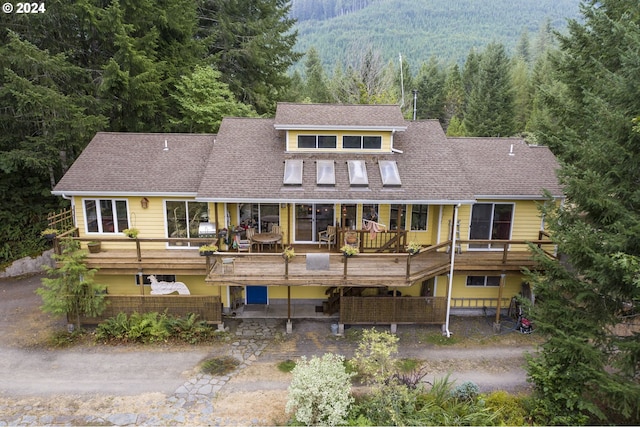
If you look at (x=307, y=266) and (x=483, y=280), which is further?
(x=483, y=280)

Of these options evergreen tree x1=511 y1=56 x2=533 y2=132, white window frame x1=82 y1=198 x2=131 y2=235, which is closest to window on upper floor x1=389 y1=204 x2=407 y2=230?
white window frame x1=82 y1=198 x2=131 y2=235

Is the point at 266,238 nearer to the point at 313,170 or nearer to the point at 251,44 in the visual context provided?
the point at 313,170

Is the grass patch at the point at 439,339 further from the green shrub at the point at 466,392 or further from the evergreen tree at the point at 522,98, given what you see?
the evergreen tree at the point at 522,98

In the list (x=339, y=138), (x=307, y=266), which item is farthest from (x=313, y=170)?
(x=307, y=266)

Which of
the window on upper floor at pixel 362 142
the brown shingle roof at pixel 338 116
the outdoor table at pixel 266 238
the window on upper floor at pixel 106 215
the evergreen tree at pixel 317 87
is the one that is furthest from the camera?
the evergreen tree at pixel 317 87

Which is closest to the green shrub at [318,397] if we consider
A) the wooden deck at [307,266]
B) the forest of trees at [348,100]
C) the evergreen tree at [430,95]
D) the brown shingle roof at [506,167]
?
the wooden deck at [307,266]

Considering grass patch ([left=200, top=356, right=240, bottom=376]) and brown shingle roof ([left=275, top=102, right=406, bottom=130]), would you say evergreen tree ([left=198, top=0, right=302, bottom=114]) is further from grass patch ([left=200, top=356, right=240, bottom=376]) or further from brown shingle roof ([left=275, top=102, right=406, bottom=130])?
grass patch ([left=200, top=356, right=240, bottom=376])
